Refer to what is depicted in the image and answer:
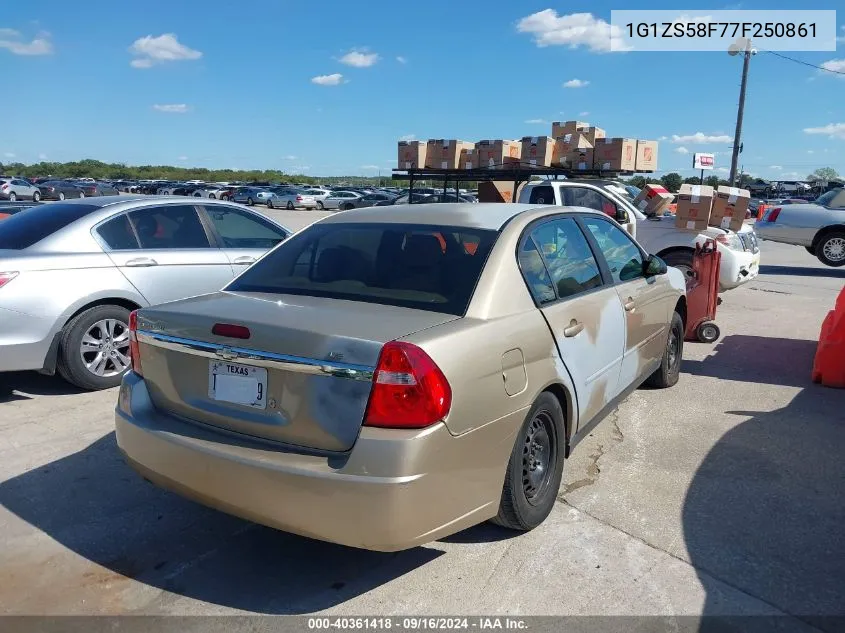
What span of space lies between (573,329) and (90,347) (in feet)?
12.7

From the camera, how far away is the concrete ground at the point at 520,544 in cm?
285

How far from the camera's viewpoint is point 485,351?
2.84 m

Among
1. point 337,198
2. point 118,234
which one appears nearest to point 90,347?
point 118,234

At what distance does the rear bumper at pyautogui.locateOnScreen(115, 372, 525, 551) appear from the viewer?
99.2 inches

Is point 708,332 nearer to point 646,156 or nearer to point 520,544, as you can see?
point 520,544

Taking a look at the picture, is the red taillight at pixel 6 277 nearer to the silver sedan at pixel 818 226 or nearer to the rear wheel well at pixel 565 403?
the rear wheel well at pixel 565 403

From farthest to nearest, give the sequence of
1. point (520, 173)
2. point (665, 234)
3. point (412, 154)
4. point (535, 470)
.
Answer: point (412, 154) < point (520, 173) < point (665, 234) < point (535, 470)

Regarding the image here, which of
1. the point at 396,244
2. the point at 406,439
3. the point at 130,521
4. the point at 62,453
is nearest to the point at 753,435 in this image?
the point at 396,244

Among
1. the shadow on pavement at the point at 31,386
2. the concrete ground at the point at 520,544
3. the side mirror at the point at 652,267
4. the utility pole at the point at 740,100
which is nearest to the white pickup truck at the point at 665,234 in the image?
the side mirror at the point at 652,267

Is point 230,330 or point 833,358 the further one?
point 833,358

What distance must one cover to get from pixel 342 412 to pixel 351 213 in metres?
1.81

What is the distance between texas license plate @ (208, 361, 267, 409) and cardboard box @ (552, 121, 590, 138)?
47.3ft

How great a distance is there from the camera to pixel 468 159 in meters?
16.8

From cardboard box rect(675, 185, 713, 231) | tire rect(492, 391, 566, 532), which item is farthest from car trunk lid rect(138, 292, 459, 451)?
cardboard box rect(675, 185, 713, 231)
